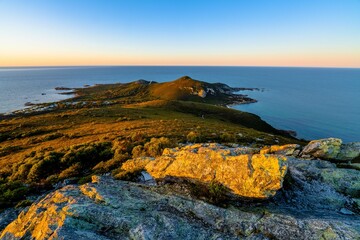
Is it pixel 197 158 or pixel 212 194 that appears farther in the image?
pixel 197 158

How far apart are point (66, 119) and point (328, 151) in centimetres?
6004

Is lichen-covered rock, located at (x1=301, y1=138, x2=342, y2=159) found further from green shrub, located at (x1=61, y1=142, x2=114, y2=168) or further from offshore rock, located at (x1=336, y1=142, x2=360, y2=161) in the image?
green shrub, located at (x1=61, y1=142, x2=114, y2=168)

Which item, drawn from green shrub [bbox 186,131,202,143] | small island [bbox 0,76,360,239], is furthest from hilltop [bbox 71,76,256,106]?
small island [bbox 0,76,360,239]

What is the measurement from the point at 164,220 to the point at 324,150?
12.9 m

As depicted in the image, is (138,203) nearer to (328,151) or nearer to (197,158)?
(197,158)

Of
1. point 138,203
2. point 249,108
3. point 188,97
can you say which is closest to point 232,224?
point 138,203

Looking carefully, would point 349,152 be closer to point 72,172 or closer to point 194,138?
point 194,138

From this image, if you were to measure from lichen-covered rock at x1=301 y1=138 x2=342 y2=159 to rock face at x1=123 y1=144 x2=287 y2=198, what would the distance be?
22.0 feet

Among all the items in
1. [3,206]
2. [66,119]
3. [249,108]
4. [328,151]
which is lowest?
[249,108]

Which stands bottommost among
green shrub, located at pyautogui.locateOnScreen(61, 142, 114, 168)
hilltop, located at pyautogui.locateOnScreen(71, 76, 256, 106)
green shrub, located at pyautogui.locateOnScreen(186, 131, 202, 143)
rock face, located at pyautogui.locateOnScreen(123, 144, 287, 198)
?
hilltop, located at pyautogui.locateOnScreen(71, 76, 256, 106)

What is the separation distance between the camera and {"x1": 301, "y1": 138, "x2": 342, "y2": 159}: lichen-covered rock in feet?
48.0

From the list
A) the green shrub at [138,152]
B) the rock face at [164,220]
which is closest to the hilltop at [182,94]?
the green shrub at [138,152]

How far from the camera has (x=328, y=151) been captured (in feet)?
48.4

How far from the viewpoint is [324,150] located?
1489 centimetres
